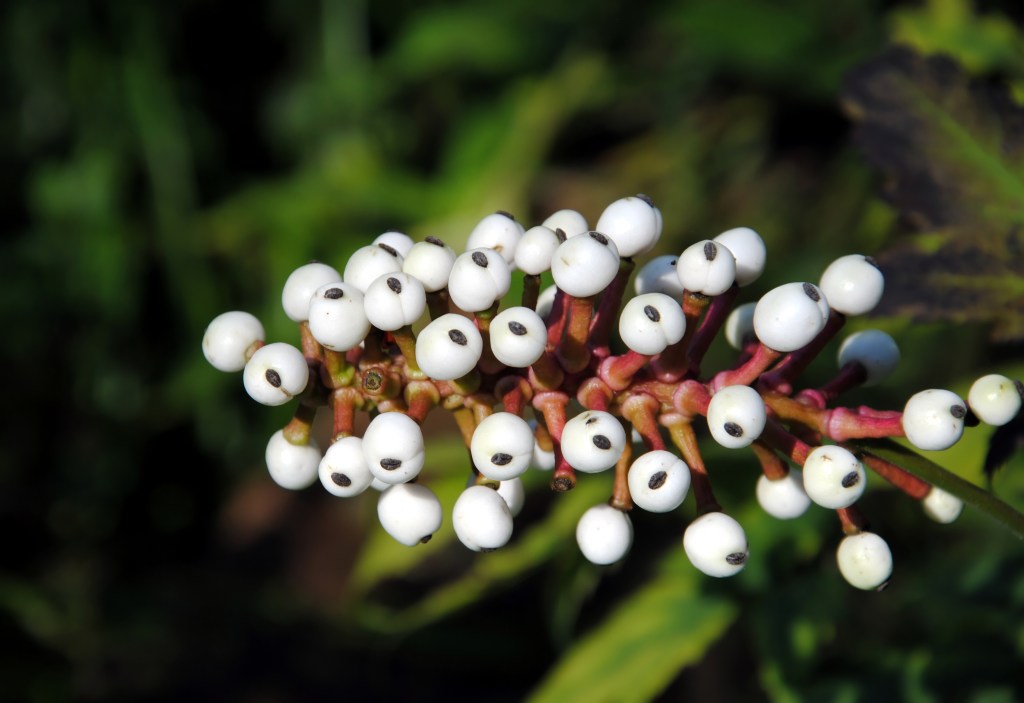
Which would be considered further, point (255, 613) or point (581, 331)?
point (255, 613)

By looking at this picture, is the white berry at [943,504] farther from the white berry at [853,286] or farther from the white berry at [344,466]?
the white berry at [344,466]

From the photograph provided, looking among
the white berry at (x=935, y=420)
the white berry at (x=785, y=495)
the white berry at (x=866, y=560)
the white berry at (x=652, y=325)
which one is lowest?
the white berry at (x=866, y=560)

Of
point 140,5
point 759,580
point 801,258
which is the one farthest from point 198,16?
point 759,580

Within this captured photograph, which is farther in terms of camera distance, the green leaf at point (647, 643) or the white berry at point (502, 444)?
the green leaf at point (647, 643)

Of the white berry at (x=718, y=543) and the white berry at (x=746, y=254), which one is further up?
Answer: the white berry at (x=746, y=254)

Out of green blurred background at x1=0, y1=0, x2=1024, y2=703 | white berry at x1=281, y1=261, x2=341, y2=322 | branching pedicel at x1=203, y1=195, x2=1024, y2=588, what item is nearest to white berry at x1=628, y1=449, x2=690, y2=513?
branching pedicel at x1=203, y1=195, x2=1024, y2=588

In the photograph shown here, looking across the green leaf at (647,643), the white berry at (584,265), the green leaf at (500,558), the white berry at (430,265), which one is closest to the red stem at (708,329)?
the white berry at (584,265)

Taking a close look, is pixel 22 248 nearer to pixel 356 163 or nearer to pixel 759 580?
pixel 356 163
